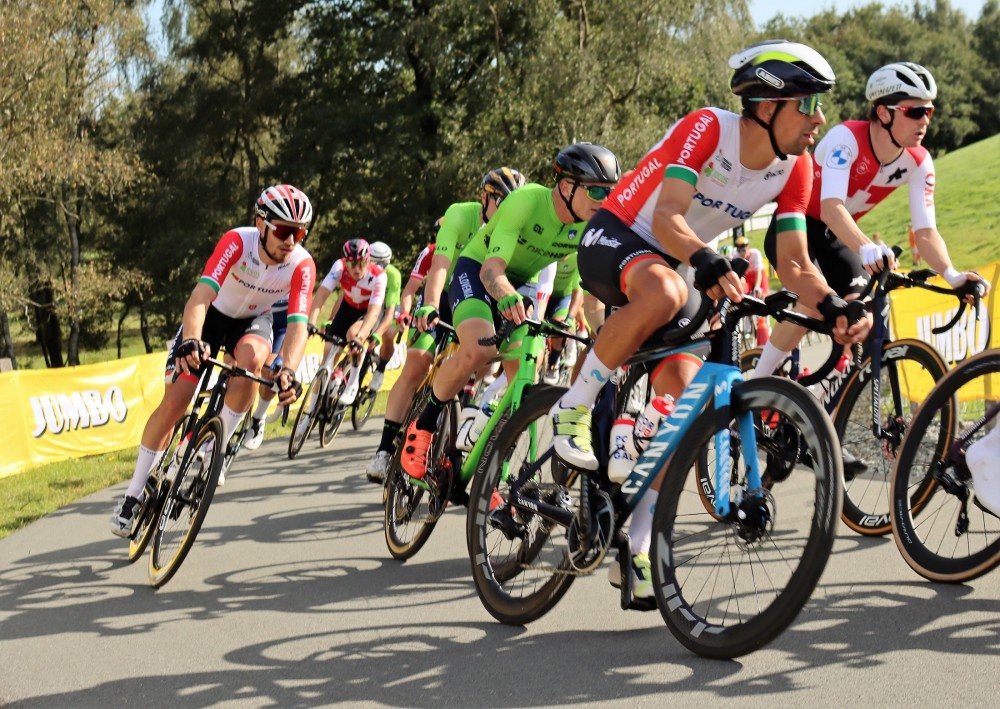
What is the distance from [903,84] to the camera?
227 inches

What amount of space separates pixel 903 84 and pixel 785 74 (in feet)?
6.63

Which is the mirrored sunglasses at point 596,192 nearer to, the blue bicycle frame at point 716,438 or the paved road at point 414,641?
the blue bicycle frame at point 716,438

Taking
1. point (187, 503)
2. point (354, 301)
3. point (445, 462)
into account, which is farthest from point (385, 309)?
point (445, 462)

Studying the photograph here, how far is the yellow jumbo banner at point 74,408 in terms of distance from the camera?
1361 cm

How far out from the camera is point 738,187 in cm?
448

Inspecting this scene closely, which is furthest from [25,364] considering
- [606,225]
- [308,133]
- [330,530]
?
[606,225]

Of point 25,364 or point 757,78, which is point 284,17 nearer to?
point 25,364

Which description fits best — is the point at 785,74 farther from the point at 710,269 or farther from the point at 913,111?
the point at 913,111

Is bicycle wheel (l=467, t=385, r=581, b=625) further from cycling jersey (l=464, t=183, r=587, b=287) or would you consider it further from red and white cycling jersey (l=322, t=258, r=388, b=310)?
red and white cycling jersey (l=322, t=258, r=388, b=310)

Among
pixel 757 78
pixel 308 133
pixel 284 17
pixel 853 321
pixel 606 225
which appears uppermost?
pixel 284 17

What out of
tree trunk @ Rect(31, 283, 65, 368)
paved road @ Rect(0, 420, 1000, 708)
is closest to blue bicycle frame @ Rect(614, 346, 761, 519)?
paved road @ Rect(0, 420, 1000, 708)

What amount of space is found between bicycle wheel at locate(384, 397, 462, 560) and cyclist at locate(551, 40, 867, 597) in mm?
1633

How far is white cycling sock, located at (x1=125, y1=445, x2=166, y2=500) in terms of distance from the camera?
6.84 m

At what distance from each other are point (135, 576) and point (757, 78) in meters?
4.64
